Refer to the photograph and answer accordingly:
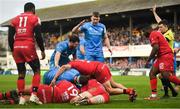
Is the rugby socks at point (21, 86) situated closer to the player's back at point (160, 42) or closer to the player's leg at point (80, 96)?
the player's leg at point (80, 96)

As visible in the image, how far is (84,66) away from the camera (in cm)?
1075

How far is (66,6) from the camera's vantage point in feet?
204

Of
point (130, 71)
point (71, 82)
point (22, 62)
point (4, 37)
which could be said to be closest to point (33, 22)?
point (22, 62)

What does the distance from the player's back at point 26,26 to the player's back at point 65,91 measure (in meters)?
1.23

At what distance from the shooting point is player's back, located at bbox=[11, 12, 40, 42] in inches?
410

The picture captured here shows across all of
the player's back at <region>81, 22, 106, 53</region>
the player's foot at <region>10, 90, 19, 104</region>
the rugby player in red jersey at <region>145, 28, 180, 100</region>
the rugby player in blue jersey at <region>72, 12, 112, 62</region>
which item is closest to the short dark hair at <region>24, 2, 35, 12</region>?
the player's foot at <region>10, 90, 19, 104</region>

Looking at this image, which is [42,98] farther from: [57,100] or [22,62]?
[22,62]

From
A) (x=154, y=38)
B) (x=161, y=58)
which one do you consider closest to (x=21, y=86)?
(x=154, y=38)

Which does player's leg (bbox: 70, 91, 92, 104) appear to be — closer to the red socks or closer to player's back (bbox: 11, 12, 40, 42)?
the red socks

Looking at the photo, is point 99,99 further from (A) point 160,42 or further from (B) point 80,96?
(A) point 160,42

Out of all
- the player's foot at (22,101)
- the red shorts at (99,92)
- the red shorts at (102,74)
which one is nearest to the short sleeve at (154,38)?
the red shorts at (102,74)

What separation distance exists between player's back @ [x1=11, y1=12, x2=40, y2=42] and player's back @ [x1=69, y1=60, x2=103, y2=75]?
3.66ft


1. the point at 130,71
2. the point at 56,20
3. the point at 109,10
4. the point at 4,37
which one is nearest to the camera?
the point at 130,71

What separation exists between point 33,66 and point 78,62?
1.01 metres
